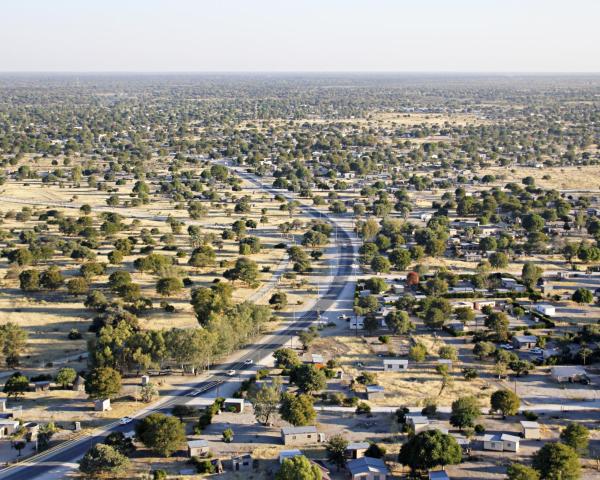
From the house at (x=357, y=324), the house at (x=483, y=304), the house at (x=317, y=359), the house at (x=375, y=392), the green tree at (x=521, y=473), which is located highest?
the house at (x=483, y=304)

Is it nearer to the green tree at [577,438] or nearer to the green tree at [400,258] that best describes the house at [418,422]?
the green tree at [577,438]

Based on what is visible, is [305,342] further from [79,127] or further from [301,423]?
[79,127]

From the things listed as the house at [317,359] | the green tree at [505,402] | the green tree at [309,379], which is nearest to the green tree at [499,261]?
the house at [317,359]

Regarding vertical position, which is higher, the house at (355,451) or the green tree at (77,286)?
the green tree at (77,286)

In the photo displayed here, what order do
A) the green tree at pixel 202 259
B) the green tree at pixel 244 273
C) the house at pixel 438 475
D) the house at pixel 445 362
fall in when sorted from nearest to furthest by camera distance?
1. the house at pixel 438 475
2. the house at pixel 445 362
3. the green tree at pixel 244 273
4. the green tree at pixel 202 259

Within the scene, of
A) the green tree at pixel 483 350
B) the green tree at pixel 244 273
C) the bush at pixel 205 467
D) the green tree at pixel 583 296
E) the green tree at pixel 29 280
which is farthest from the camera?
the green tree at pixel 244 273

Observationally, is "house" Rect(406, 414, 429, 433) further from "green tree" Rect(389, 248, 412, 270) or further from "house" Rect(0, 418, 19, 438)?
"green tree" Rect(389, 248, 412, 270)

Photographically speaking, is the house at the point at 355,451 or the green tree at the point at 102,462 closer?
the green tree at the point at 102,462
